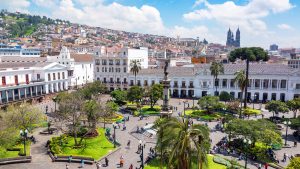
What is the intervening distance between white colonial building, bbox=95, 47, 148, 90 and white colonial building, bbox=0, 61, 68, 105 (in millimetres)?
12829

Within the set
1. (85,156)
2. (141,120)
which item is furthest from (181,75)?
(85,156)

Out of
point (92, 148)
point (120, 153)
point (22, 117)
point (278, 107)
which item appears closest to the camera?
point (120, 153)

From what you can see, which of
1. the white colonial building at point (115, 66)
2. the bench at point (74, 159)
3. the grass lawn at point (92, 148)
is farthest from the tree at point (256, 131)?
the white colonial building at point (115, 66)

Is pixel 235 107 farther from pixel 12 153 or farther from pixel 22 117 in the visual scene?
pixel 12 153

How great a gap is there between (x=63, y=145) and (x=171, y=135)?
22380 mm

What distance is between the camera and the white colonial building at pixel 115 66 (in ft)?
267

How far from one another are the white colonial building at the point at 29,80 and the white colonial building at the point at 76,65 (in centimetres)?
737

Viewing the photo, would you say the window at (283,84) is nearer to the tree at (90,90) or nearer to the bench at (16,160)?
the tree at (90,90)

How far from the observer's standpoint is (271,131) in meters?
31.4

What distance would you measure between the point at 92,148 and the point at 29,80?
125 feet

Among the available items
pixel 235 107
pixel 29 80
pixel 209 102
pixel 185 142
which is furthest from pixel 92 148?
pixel 29 80

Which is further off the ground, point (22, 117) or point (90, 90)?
point (90, 90)

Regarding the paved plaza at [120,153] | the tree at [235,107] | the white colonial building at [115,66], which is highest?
the white colonial building at [115,66]

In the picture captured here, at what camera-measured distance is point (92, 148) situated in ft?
114
